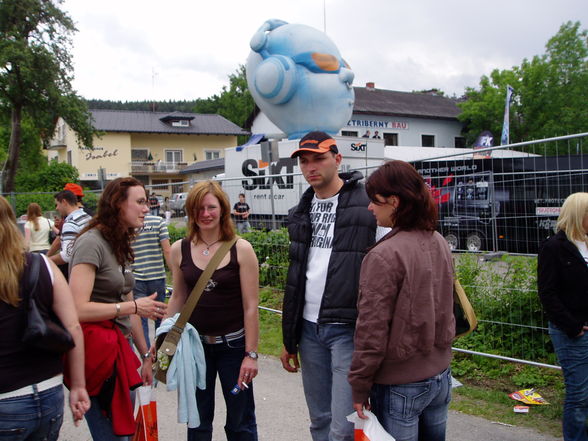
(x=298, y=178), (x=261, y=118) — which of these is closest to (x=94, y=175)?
(x=261, y=118)

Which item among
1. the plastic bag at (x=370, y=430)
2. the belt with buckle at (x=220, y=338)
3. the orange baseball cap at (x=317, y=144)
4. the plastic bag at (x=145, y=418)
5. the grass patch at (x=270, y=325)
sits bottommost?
the grass patch at (x=270, y=325)

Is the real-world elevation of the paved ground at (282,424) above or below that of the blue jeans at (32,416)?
below

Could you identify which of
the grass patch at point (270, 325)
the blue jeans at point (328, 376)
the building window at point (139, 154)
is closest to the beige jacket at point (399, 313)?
the blue jeans at point (328, 376)

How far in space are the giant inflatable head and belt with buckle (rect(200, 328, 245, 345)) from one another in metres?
8.73

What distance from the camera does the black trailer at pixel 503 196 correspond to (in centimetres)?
512

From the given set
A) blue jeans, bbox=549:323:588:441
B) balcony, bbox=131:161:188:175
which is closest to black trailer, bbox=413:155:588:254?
blue jeans, bbox=549:323:588:441

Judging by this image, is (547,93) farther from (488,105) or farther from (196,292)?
(196,292)

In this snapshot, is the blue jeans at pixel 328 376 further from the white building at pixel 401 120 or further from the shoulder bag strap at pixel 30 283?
the white building at pixel 401 120

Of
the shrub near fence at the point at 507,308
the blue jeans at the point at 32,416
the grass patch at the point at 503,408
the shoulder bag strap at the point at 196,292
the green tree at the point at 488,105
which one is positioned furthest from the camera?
the green tree at the point at 488,105

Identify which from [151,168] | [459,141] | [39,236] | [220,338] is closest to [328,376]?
[220,338]

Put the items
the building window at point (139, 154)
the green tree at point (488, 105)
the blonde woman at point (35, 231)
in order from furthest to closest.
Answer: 1. the building window at point (139, 154)
2. the green tree at point (488, 105)
3. the blonde woman at point (35, 231)

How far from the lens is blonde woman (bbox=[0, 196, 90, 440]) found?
6.81 ft

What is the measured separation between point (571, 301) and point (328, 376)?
1.65 meters

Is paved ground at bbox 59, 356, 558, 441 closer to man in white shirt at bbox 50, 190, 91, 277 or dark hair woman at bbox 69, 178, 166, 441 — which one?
dark hair woman at bbox 69, 178, 166, 441
